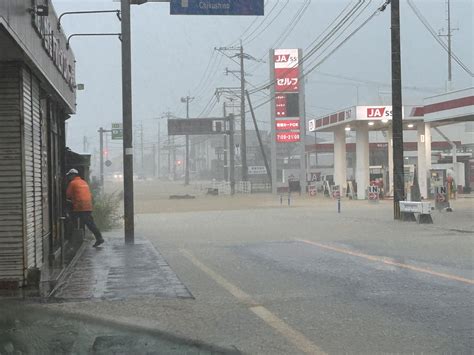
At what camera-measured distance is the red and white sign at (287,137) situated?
49.9 meters

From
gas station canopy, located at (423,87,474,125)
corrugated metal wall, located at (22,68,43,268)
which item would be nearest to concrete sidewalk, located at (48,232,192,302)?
corrugated metal wall, located at (22,68,43,268)

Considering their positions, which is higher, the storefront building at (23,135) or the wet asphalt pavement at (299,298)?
the storefront building at (23,135)

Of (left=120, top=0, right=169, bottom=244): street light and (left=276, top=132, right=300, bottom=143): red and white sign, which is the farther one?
(left=276, top=132, right=300, bottom=143): red and white sign

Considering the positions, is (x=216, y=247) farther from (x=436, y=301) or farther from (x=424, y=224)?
(x=424, y=224)

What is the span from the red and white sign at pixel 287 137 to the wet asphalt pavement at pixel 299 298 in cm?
3509

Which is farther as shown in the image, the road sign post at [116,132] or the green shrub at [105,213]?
the road sign post at [116,132]

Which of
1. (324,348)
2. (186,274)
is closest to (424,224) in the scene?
(186,274)

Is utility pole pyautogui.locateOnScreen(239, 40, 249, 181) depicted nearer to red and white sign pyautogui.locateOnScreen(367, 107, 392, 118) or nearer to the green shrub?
red and white sign pyautogui.locateOnScreen(367, 107, 392, 118)

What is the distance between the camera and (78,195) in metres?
13.0

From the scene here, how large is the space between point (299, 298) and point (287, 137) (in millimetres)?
42727

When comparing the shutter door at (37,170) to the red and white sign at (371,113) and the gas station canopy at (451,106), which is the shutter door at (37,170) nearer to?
the gas station canopy at (451,106)

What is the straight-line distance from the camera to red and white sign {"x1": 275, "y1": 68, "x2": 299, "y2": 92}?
49787 millimetres

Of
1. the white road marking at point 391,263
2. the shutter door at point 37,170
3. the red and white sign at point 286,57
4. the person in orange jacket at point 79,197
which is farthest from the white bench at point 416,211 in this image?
the red and white sign at point 286,57

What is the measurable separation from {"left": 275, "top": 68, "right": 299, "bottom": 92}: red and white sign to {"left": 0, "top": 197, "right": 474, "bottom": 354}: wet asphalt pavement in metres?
35.8
